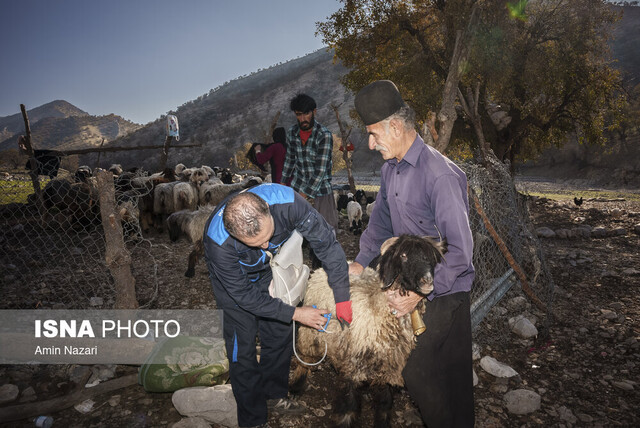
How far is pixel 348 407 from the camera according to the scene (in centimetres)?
251

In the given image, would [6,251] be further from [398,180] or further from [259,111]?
[259,111]

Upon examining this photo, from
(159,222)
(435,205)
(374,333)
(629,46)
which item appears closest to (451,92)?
(435,205)

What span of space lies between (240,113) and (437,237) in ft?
235

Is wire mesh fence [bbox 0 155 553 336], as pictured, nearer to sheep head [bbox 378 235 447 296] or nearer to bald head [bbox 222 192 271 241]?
sheep head [bbox 378 235 447 296]

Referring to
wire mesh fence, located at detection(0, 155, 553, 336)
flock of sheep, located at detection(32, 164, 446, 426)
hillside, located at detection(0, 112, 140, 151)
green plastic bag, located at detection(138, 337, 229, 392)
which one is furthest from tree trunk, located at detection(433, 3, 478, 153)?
hillside, located at detection(0, 112, 140, 151)

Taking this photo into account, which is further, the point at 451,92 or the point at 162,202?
the point at 162,202

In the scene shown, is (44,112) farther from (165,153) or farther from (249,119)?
(165,153)

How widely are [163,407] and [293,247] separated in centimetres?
193

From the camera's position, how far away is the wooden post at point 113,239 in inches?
142

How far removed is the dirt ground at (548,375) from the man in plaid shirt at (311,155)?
2223 mm

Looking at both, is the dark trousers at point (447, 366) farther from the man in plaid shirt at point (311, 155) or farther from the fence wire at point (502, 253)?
the man in plaid shirt at point (311, 155)

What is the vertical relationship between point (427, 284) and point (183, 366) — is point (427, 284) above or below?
above

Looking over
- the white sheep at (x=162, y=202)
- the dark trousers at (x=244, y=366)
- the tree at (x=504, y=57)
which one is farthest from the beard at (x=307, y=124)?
the tree at (x=504, y=57)

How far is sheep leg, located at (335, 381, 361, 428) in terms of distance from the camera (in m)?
2.49
